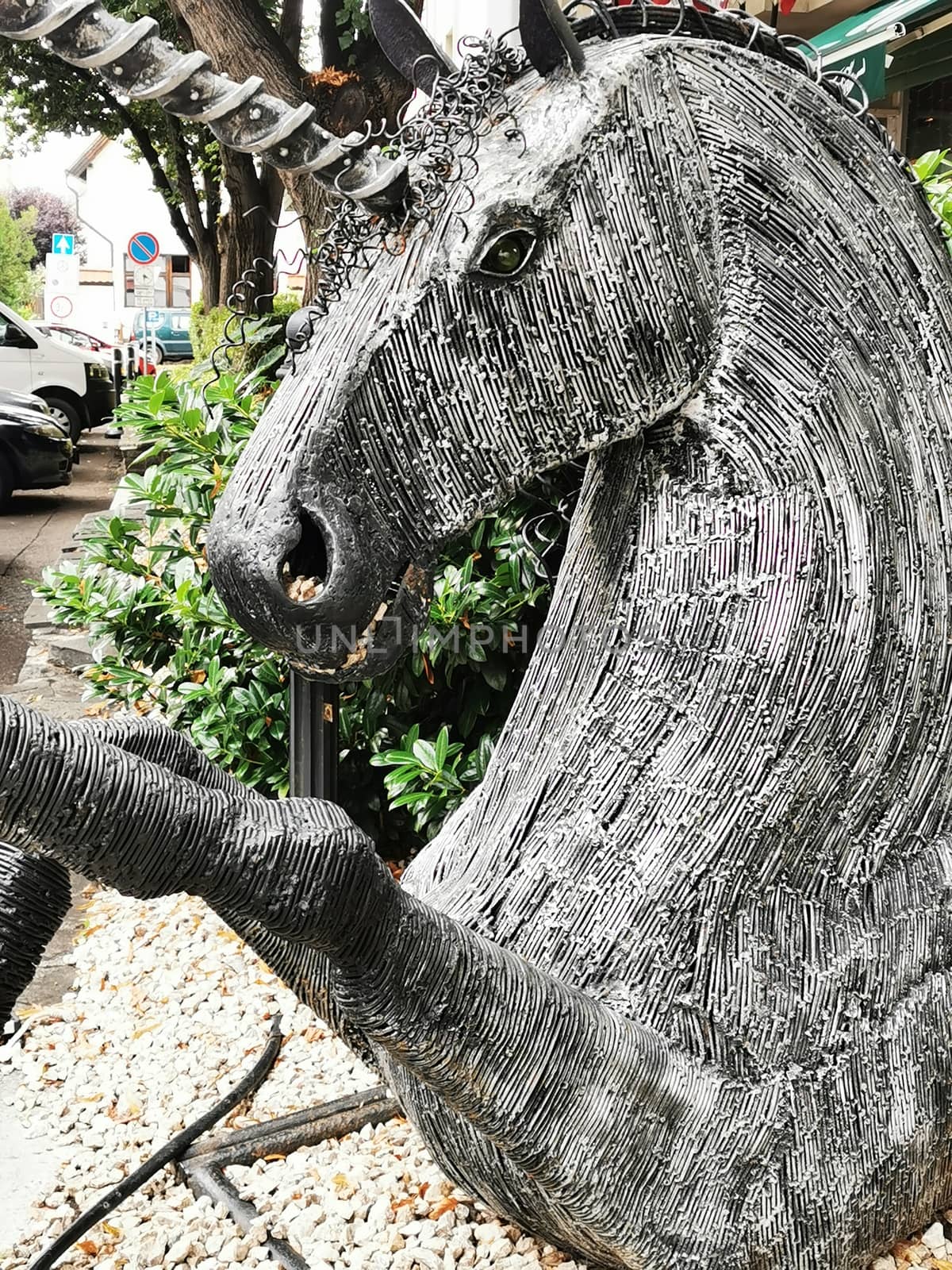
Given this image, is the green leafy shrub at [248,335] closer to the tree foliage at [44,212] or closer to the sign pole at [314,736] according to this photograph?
the sign pole at [314,736]

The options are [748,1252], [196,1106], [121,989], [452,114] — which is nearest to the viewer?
[452,114]

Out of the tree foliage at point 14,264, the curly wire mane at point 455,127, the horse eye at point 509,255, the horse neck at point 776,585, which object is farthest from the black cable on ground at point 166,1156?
the tree foliage at point 14,264

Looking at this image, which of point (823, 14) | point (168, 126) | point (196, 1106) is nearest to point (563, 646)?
point (196, 1106)

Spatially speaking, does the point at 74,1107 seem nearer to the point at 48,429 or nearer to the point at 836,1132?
the point at 836,1132

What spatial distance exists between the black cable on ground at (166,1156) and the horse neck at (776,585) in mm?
1052

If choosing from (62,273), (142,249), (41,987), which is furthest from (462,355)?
(62,273)

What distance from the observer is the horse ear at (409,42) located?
1457 millimetres

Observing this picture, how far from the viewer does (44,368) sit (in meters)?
15.1

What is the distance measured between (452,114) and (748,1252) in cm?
142

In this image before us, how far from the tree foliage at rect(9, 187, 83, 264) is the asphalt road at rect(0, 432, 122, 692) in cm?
5185

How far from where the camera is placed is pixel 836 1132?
1586mm

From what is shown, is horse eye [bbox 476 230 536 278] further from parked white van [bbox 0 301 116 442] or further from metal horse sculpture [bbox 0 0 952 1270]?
parked white van [bbox 0 301 116 442]

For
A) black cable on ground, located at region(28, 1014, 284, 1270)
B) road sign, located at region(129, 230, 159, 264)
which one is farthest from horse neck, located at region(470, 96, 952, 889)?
road sign, located at region(129, 230, 159, 264)

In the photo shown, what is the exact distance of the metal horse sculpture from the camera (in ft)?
4.19
